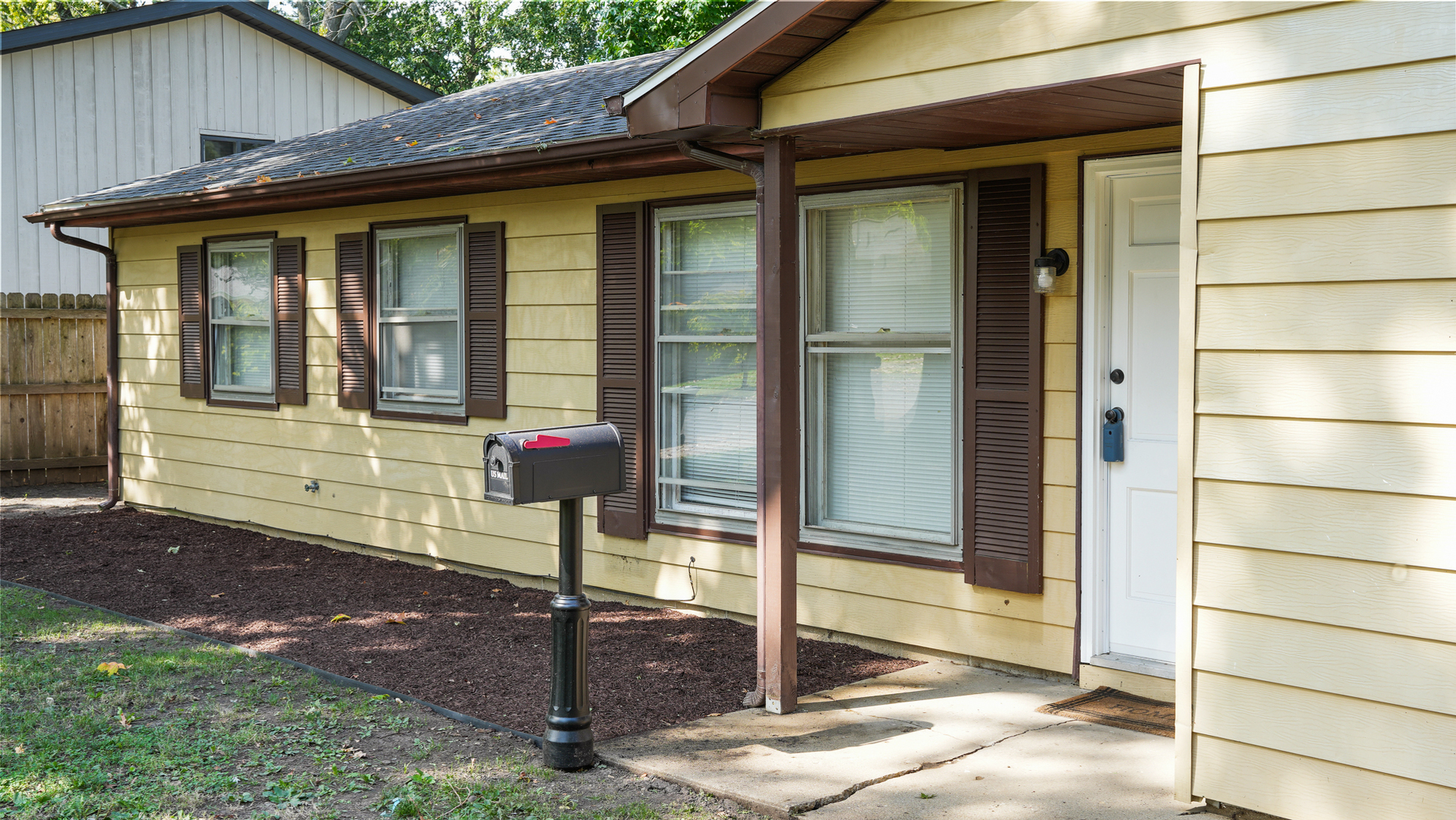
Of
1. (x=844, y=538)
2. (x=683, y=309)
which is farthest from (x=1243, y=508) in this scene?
(x=683, y=309)

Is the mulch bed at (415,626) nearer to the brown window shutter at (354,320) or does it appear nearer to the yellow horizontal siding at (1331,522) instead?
the brown window shutter at (354,320)

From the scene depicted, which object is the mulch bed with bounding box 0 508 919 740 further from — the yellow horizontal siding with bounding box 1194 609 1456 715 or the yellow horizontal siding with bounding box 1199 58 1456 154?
the yellow horizontal siding with bounding box 1199 58 1456 154

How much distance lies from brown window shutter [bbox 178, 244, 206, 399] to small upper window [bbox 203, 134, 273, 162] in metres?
5.89

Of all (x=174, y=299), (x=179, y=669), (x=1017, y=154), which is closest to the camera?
(x=1017, y=154)

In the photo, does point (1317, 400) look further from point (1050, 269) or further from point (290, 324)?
point (290, 324)

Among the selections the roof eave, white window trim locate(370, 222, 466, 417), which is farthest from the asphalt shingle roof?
the roof eave

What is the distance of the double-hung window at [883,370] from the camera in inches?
223

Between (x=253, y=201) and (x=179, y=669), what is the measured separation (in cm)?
443

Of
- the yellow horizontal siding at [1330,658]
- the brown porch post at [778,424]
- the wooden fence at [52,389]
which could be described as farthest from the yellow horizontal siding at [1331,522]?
the wooden fence at [52,389]

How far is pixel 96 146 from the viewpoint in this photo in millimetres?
14836

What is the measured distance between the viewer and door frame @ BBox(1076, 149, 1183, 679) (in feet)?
16.6

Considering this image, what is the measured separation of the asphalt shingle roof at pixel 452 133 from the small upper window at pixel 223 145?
193 inches

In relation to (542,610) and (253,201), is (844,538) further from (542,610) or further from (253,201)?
(253,201)

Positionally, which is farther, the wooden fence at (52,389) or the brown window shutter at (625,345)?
the wooden fence at (52,389)
